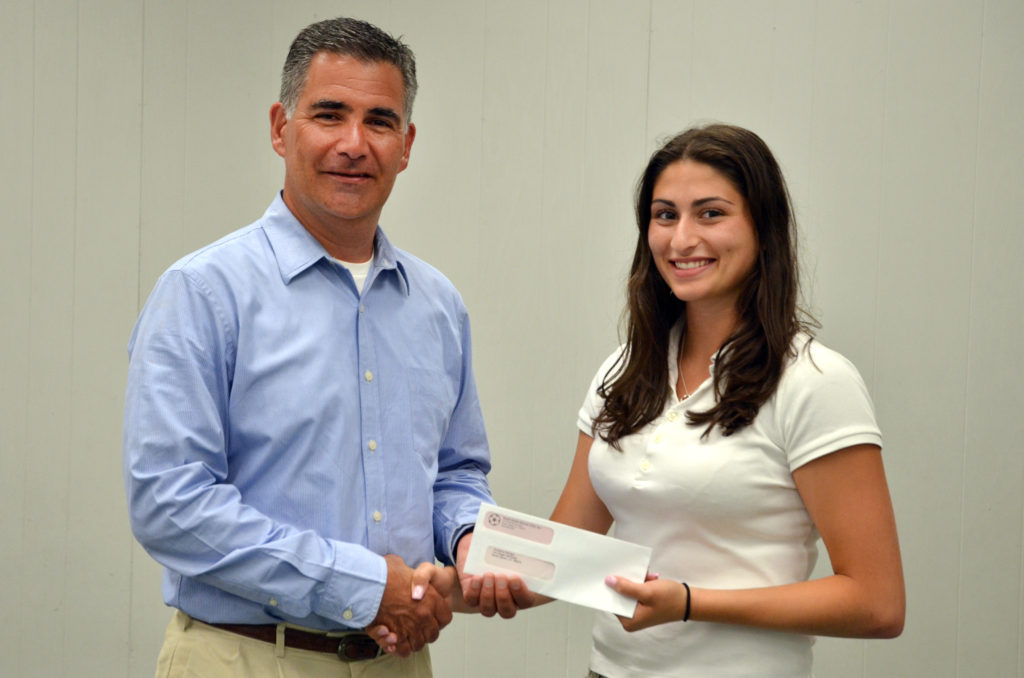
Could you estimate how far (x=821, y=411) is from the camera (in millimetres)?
1654

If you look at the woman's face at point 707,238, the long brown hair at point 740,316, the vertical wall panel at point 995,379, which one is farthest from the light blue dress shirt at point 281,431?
the vertical wall panel at point 995,379

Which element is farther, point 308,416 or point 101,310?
point 101,310

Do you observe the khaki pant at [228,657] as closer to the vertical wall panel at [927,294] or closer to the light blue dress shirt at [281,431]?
the light blue dress shirt at [281,431]

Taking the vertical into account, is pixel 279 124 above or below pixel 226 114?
below

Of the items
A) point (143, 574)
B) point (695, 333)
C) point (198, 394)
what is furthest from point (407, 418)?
point (143, 574)

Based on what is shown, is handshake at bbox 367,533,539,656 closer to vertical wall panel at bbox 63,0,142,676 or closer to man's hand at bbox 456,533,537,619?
man's hand at bbox 456,533,537,619

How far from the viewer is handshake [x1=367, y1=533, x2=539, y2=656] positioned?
1.68 meters

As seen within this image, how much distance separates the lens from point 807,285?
305 cm

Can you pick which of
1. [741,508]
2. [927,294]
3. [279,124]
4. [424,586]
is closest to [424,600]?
[424,586]

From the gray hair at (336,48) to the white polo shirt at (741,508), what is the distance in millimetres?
870

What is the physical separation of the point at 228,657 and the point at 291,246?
731mm

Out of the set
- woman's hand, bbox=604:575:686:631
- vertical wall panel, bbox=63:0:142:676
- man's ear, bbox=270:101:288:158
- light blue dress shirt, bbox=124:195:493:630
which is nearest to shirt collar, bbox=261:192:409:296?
light blue dress shirt, bbox=124:195:493:630

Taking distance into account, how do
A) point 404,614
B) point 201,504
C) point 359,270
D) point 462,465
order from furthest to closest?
point 462,465 < point 359,270 < point 404,614 < point 201,504

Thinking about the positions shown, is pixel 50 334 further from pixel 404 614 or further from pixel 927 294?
pixel 927 294
